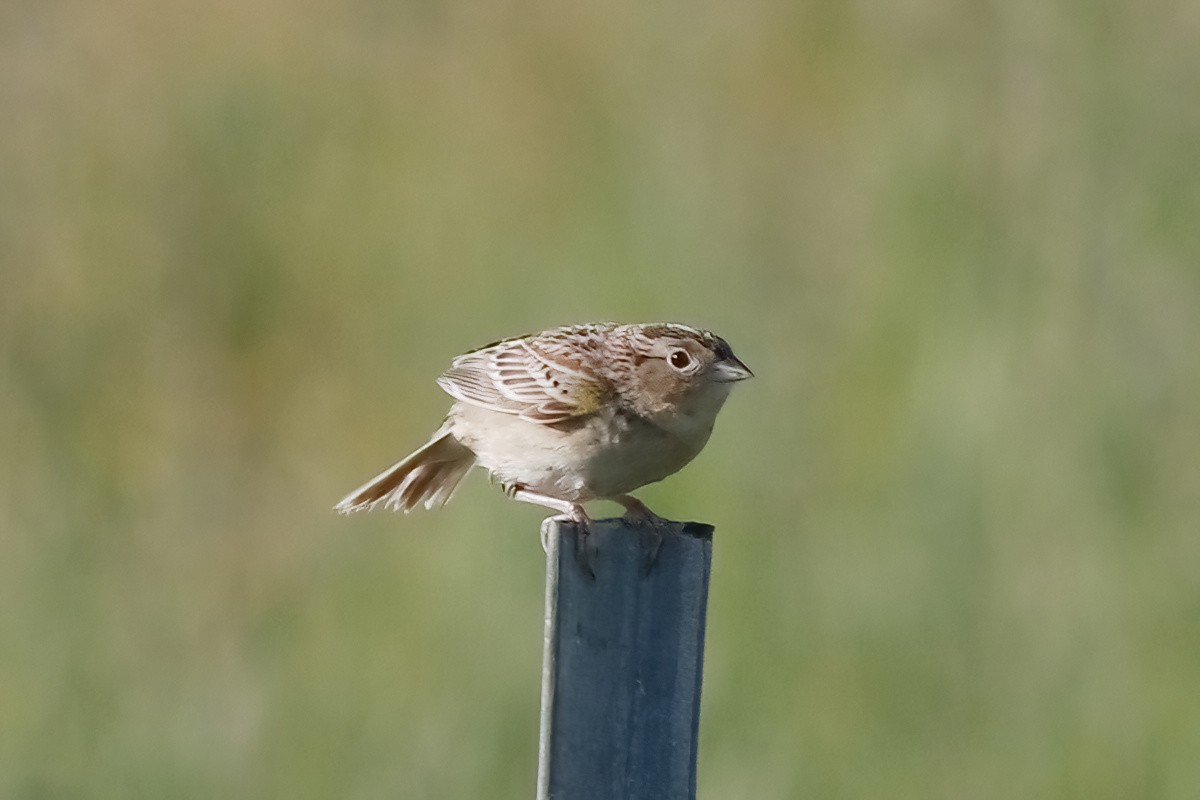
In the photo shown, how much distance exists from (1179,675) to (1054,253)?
1.51m

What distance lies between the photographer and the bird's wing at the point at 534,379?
13.6 feet

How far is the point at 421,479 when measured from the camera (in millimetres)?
4707

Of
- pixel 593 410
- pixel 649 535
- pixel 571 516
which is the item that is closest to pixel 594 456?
pixel 593 410

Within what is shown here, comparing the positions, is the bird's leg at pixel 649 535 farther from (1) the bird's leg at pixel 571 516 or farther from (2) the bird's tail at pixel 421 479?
(2) the bird's tail at pixel 421 479

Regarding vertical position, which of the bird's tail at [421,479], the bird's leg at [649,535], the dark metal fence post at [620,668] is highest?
the bird's tail at [421,479]

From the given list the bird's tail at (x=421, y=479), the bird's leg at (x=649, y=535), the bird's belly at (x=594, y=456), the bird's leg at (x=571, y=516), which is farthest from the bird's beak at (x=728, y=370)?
the bird's tail at (x=421, y=479)

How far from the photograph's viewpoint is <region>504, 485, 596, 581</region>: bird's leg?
284 centimetres

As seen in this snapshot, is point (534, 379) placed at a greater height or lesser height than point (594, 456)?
greater

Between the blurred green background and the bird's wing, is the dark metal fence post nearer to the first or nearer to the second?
the bird's wing

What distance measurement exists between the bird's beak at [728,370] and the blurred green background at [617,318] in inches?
55.9

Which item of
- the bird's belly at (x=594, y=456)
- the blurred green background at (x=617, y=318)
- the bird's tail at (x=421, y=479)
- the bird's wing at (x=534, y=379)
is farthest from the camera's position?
the blurred green background at (x=617, y=318)

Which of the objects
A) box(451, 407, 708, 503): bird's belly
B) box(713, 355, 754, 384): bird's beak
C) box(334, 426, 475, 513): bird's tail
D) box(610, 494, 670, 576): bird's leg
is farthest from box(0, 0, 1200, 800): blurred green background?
box(610, 494, 670, 576): bird's leg

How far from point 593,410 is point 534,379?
0.23 m

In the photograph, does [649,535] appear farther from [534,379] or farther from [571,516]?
[534,379]
